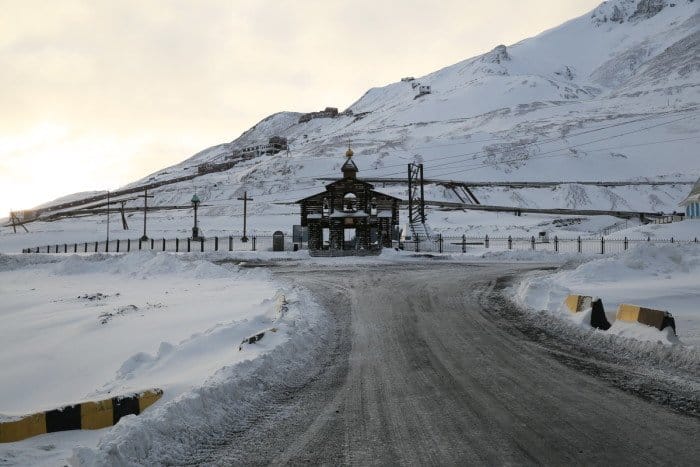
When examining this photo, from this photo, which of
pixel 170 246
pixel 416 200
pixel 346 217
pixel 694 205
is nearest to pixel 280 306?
pixel 346 217

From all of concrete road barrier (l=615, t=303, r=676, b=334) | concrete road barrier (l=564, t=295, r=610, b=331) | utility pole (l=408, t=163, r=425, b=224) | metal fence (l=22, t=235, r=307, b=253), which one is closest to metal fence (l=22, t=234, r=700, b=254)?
A: metal fence (l=22, t=235, r=307, b=253)

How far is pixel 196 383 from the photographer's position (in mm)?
5727

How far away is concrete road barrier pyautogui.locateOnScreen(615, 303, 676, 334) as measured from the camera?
804 cm

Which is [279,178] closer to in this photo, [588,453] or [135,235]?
[135,235]

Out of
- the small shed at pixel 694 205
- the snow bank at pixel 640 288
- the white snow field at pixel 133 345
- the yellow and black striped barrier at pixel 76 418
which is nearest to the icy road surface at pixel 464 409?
the white snow field at pixel 133 345

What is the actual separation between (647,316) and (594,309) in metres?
1.36

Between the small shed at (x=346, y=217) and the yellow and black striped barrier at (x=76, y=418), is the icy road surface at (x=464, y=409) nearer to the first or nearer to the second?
the yellow and black striped barrier at (x=76, y=418)

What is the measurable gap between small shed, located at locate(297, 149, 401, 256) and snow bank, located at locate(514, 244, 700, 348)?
20280 millimetres

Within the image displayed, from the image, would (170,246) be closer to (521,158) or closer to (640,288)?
(640,288)

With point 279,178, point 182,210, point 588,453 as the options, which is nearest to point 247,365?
point 588,453

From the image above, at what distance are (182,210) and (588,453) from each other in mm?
90909

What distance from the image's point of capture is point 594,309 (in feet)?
31.9

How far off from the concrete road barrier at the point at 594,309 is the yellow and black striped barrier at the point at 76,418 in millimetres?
8245

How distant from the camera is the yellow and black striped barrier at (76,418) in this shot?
4215mm
